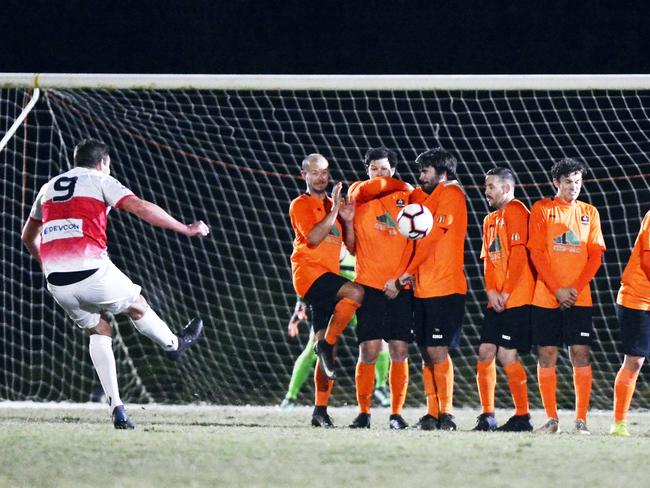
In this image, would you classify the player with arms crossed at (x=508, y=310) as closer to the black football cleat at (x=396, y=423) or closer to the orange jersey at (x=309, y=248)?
the black football cleat at (x=396, y=423)

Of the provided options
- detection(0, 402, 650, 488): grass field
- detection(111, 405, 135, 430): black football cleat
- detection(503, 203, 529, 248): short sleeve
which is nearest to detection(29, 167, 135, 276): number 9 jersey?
detection(111, 405, 135, 430): black football cleat

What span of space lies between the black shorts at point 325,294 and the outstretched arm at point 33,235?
5.47 ft

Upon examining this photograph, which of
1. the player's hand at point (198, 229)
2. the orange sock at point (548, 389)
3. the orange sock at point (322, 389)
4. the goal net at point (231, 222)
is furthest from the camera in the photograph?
the goal net at point (231, 222)

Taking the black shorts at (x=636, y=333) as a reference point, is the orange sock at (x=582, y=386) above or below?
below

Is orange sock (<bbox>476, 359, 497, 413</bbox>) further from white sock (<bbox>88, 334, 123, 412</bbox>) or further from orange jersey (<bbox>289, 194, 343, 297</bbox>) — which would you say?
white sock (<bbox>88, 334, 123, 412</bbox>)

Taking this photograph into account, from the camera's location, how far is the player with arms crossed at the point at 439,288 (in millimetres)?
7219

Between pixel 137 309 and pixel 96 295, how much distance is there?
11.5 inches

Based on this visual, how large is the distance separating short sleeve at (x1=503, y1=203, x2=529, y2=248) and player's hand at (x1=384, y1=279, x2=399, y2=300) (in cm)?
77

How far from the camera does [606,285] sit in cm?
1413

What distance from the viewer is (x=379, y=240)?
24.3 feet

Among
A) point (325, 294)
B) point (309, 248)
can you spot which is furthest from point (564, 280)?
point (309, 248)

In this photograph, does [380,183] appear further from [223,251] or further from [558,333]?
[223,251]
